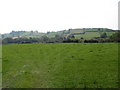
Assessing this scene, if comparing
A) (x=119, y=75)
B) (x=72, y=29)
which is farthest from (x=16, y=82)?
(x=72, y=29)

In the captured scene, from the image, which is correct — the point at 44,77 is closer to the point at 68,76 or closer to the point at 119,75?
the point at 68,76

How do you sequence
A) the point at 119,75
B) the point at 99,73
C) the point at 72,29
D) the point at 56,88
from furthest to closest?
the point at 72,29
the point at 99,73
the point at 119,75
the point at 56,88

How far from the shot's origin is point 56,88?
1245cm

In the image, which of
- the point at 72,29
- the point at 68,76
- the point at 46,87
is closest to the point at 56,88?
the point at 46,87

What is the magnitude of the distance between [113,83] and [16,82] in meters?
7.40

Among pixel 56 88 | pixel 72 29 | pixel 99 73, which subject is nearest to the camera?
pixel 56 88

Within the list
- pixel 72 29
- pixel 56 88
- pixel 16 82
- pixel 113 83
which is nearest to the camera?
pixel 56 88

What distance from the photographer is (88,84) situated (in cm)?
1323

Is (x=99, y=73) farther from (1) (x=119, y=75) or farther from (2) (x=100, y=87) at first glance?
(2) (x=100, y=87)

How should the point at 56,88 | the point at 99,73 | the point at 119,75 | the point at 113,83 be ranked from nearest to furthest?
the point at 56,88 → the point at 113,83 → the point at 119,75 → the point at 99,73

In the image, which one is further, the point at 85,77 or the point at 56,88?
the point at 85,77

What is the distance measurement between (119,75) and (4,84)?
9410 mm

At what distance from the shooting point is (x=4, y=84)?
14.0 meters

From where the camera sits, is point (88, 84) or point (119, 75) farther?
point (119, 75)
